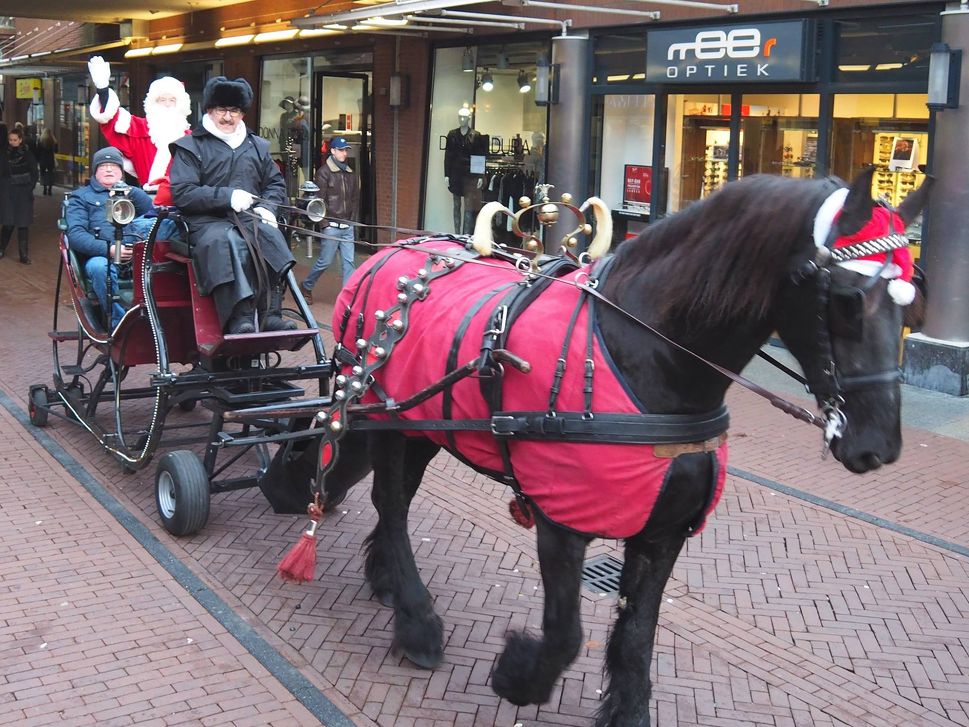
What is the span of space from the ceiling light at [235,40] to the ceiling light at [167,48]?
1.71m

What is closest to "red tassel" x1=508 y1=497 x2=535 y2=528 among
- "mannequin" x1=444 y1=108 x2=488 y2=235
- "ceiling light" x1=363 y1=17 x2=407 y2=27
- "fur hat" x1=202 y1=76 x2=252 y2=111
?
"fur hat" x1=202 y1=76 x2=252 y2=111

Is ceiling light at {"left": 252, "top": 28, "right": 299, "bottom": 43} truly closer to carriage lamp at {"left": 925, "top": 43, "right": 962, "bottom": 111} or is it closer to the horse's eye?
carriage lamp at {"left": 925, "top": 43, "right": 962, "bottom": 111}

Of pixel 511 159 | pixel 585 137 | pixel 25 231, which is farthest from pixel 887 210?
pixel 25 231

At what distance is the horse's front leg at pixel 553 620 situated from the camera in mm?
3994

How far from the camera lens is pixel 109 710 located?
4523 mm

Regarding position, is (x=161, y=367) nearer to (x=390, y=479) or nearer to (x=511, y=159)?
(x=390, y=479)

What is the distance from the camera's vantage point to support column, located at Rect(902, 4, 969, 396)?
387 inches

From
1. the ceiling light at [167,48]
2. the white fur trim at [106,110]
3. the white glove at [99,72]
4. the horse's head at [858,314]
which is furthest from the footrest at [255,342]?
the ceiling light at [167,48]

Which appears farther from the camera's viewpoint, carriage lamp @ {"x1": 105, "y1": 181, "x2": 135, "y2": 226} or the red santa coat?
the red santa coat

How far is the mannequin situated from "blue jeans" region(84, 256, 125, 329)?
353 inches

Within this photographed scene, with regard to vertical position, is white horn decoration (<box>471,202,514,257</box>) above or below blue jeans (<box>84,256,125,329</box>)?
above

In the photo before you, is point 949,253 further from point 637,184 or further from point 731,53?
point 637,184

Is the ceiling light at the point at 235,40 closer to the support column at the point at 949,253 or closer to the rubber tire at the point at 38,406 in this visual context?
the rubber tire at the point at 38,406

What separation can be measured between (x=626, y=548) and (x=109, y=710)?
86.1 inches
